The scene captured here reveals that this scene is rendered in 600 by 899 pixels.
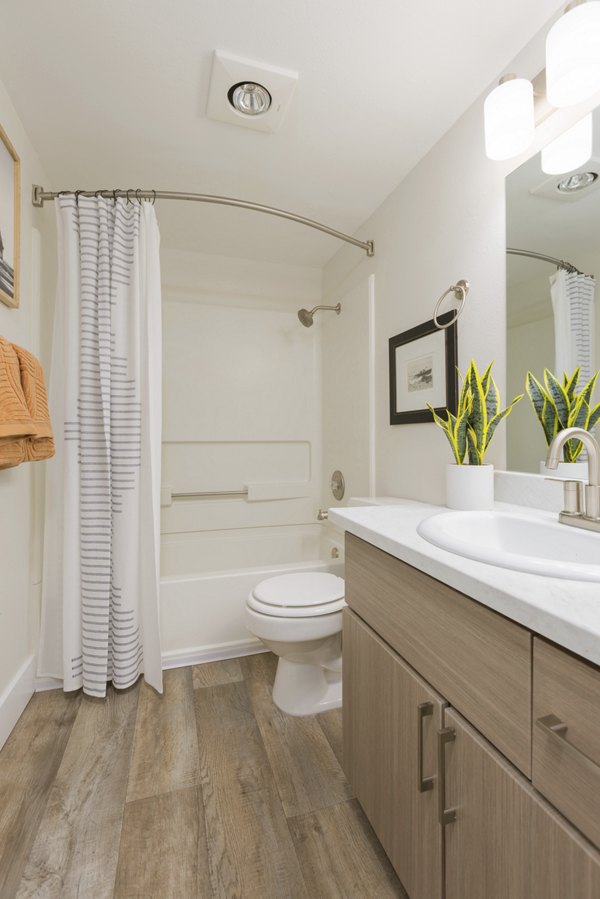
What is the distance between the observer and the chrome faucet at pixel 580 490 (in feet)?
2.79

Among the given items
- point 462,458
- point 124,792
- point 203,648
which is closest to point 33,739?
point 124,792

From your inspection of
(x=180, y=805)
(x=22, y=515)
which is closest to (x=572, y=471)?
(x=180, y=805)

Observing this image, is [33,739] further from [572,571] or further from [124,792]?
[572,571]

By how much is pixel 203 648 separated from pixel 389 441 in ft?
4.14

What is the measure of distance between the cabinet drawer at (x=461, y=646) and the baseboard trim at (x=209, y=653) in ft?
3.74

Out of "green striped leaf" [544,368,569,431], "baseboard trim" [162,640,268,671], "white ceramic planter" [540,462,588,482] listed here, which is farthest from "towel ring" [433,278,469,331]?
"baseboard trim" [162,640,268,671]

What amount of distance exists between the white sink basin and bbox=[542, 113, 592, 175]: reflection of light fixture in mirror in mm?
922

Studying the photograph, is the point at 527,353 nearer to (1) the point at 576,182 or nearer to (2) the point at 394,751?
(1) the point at 576,182

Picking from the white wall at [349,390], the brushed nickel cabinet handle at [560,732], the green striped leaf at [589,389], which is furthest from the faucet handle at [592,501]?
the white wall at [349,390]

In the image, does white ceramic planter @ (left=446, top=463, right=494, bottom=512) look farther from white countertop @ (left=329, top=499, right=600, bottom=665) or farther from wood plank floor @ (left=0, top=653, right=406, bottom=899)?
wood plank floor @ (left=0, top=653, right=406, bottom=899)

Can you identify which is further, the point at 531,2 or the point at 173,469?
the point at 173,469

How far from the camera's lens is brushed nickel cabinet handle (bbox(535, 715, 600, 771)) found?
0.45 metres

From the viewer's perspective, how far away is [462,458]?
4.17 ft

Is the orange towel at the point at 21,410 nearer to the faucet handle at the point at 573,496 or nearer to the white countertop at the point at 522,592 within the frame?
the white countertop at the point at 522,592
